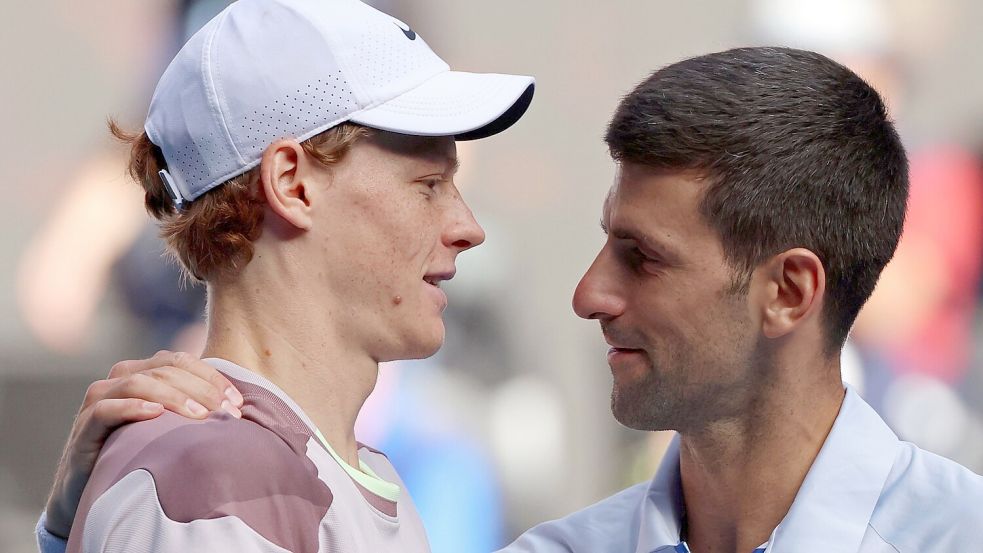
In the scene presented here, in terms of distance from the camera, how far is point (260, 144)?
1415 mm

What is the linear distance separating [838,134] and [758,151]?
0.13 metres

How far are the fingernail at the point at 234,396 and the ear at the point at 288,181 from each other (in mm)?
232

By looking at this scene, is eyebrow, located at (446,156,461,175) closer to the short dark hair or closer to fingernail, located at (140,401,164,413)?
the short dark hair

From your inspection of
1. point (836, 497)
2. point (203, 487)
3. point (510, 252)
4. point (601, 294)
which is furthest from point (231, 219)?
point (510, 252)

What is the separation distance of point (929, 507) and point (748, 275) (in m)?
0.42

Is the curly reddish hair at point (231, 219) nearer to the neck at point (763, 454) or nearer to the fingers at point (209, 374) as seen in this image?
the fingers at point (209, 374)

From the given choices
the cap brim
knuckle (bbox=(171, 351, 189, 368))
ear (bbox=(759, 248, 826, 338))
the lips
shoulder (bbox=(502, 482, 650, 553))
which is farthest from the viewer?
shoulder (bbox=(502, 482, 650, 553))

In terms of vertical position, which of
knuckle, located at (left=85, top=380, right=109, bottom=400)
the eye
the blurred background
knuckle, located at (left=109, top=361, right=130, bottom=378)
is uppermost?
the eye

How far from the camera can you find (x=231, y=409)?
126cm

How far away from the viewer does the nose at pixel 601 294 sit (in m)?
1.77

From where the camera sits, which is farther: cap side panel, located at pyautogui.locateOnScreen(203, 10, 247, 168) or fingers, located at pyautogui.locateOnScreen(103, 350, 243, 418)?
cap side panel, located at pyautogui.locateOnScreen(203, 10, 247, 168)

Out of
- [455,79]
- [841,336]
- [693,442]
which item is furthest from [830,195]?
[455,79]

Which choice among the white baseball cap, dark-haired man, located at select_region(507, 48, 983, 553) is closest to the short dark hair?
dark-haired man, located at select_region(507, 48, 983, 553)

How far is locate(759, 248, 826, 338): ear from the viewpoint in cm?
170
